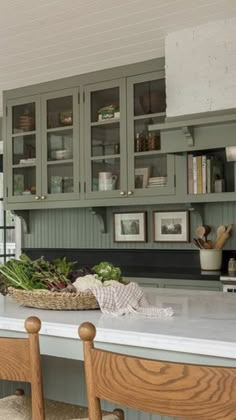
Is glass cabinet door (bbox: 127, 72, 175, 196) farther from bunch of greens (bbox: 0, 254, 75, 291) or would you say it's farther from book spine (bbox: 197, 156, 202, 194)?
bunch of greens (bbox: 0, 254, 75, 291)

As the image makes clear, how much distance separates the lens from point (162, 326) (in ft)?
5.14

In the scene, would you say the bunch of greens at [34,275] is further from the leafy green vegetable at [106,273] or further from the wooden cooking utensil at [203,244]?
the wooden cooking utensil at [203,244]

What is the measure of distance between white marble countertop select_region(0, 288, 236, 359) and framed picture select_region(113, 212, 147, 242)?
2360mm

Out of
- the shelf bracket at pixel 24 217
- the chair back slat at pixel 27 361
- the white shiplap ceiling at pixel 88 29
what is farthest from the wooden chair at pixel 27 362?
the shelf bracket at pixel 24 217

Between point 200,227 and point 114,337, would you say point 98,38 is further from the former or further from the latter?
point 114,337

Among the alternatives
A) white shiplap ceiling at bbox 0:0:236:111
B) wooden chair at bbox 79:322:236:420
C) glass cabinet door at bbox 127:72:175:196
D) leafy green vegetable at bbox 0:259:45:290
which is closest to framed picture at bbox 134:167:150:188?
glass cabinet door at bbox 127:72:175:196

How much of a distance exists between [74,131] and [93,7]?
5.00ft

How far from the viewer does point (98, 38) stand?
11.7 feet

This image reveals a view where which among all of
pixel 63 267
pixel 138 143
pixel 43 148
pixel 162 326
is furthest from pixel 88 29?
pixel 162 326

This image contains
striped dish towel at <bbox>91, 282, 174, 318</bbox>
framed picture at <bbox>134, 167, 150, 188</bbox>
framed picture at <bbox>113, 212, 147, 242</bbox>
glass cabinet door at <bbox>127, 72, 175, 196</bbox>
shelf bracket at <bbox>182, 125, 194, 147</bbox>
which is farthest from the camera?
framed picture at <bbox>113, 212, 147, 242</bbox>

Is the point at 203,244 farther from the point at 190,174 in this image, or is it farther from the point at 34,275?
the point at 34,275

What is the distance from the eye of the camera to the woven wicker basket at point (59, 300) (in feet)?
6.21

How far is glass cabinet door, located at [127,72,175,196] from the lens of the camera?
3.99 m

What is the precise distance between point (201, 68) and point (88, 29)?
76cm
